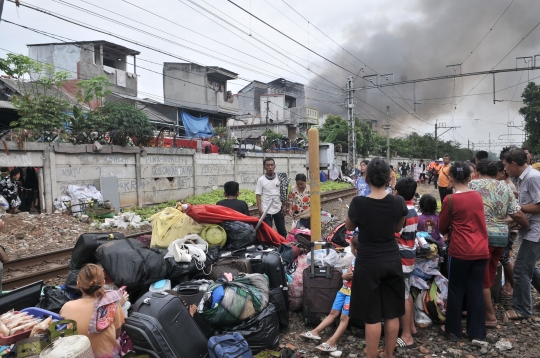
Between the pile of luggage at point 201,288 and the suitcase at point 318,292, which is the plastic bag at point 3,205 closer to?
the pile of luggage at point 201,288

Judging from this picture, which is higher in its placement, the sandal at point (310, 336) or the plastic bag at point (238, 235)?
the plastic bag at point (238, 235)

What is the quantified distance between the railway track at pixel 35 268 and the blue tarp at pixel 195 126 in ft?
70.4

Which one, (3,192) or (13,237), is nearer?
(13,237)

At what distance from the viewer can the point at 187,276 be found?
4.12m

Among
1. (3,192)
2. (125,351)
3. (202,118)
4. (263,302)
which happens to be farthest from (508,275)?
(202,118)

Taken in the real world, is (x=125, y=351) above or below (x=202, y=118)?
below

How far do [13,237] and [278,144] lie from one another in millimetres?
21389

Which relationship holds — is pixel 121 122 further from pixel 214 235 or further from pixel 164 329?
pixel 164 329

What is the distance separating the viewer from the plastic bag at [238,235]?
4730mm

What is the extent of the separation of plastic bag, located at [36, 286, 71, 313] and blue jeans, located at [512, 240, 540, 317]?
470cm

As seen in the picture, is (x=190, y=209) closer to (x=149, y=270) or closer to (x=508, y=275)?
(x=149, y=270)

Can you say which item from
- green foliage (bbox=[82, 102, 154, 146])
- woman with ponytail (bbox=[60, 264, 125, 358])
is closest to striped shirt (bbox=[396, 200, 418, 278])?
woman with ponytail (bbox=[60, 264, 125, 358])

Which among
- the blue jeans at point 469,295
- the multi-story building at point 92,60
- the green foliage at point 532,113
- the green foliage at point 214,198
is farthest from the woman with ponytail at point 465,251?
the green foliage at point 532,113

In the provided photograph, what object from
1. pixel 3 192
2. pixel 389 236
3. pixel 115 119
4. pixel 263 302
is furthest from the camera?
pixel 115 119
